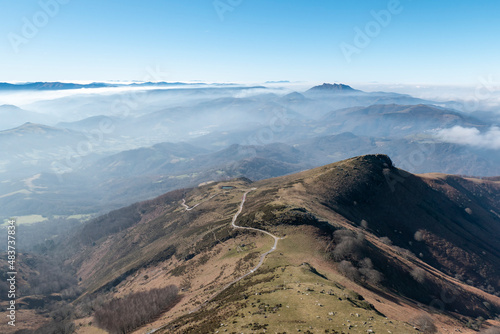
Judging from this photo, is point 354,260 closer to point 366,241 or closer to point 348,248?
point 348,248

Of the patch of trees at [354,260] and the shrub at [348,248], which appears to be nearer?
the patch of trees at [354,260]

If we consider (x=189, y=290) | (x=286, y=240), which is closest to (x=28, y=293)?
(x=189, y=290)

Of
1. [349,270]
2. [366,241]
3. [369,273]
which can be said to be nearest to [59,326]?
[349,270]

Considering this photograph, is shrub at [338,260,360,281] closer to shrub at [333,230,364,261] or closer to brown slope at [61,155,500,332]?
brown slope at [61,155,500,332]

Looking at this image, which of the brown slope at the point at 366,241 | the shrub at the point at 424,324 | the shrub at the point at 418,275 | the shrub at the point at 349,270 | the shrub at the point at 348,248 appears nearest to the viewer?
the shrub at the point at 424,324

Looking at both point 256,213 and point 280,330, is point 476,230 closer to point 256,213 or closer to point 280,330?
point 256,213

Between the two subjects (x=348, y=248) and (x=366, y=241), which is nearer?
(x=348, y=248)

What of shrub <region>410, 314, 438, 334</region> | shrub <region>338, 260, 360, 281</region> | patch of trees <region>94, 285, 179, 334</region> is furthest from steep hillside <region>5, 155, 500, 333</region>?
patch of trees <region>94, 285, 179, 334</region>

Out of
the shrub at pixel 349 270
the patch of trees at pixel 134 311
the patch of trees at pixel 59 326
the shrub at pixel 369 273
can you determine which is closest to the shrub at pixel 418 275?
the shrub at pixel 369 273

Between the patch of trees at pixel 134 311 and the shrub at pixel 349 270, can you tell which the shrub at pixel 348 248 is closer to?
the shrub at pixel 349 270
